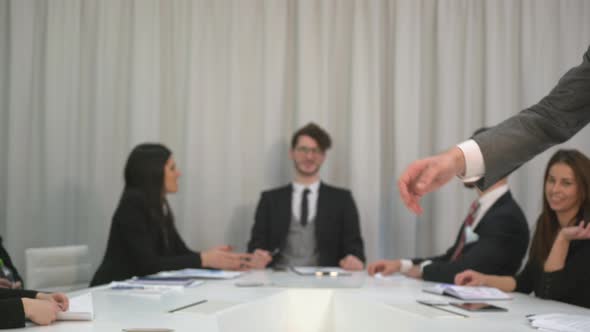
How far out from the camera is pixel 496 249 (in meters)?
2.83

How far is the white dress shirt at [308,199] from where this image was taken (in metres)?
4.05

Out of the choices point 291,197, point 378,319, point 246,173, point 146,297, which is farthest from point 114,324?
point 246,173

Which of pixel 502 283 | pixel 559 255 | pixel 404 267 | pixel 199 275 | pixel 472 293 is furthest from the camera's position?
pixel 404 267

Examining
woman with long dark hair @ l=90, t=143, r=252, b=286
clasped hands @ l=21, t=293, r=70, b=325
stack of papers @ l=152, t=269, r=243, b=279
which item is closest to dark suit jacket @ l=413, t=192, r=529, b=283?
stack of papers @ l=152, t=269, r=243, b=279

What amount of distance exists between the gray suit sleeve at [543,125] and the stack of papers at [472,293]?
1053mm

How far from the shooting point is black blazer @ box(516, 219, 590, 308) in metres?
2.23

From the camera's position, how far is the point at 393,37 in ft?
14.1

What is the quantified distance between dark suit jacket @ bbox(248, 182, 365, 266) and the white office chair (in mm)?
1170

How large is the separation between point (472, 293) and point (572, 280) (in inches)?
15.4

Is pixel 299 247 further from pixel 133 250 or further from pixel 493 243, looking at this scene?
pixel 493 243

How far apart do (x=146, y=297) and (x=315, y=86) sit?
8.37ft

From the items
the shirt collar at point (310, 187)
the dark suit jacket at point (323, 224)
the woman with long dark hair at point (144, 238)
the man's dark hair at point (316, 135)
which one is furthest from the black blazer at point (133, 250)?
the man's dark hair at point (316, 135)

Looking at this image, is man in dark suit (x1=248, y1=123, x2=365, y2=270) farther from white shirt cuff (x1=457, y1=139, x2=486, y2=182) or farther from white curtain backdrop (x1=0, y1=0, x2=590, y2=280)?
white shirt cuff (x1=457, y1=139, x2=486, y2=182)

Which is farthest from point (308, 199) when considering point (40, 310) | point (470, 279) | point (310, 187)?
point (40, 310)
